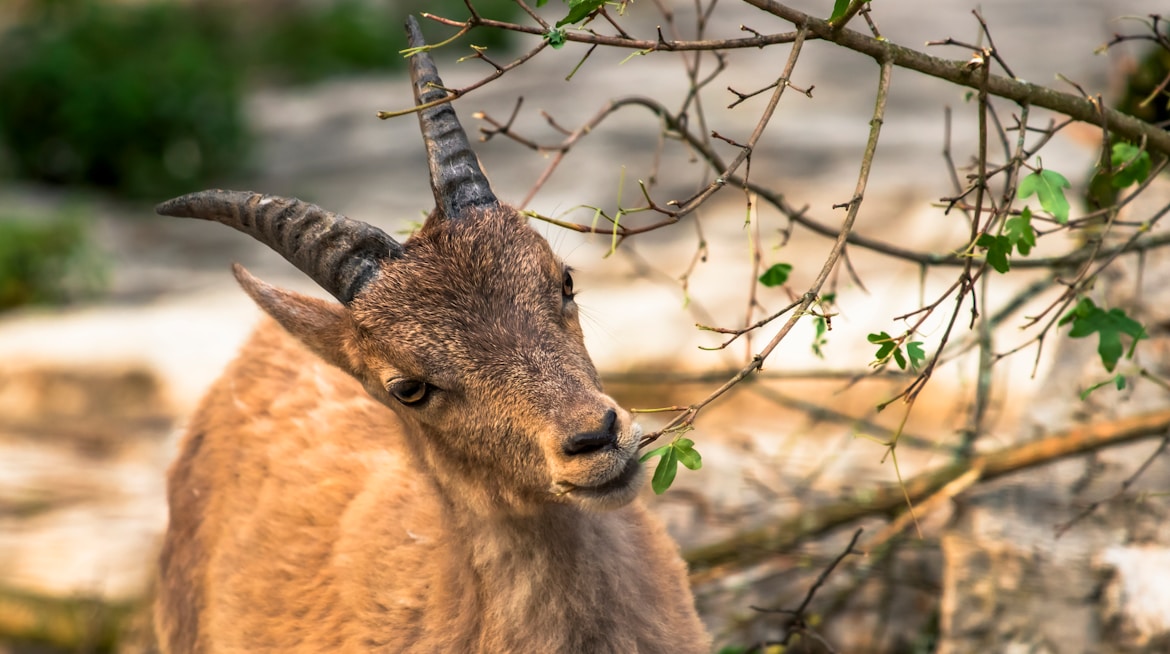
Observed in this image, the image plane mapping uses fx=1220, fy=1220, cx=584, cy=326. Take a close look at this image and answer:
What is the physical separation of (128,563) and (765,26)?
12879 millimetres

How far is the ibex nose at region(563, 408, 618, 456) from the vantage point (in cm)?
299

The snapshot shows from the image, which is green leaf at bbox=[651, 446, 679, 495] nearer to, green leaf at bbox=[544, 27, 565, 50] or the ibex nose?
the ibex nose

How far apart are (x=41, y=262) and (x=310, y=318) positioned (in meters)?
8.61

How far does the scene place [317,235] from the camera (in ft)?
11.0

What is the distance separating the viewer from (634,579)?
3.63m

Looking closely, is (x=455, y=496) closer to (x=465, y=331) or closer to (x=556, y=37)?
(x=465, y=331)

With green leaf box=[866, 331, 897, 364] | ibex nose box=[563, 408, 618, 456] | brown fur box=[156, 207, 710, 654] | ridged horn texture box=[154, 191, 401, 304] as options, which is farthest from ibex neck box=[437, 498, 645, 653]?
green leaf box=[866, 331, 897, 364]

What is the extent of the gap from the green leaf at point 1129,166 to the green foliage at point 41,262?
9.65 m

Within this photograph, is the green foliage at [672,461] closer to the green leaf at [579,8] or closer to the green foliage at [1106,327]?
the green leaf at [579,8]

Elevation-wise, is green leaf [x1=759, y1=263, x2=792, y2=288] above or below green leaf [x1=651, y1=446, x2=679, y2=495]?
above

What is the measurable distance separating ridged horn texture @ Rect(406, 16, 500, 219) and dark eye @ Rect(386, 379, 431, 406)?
0.48m

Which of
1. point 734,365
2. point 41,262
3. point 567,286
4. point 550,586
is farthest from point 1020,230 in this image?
point 41,262

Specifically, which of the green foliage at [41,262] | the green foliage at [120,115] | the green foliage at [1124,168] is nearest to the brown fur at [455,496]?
the green foliage at [1124,168]

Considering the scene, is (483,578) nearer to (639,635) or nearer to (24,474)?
(639,635)
